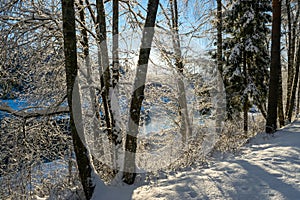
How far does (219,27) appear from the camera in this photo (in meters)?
8.14

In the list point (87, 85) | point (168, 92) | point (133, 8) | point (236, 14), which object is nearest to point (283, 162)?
point (87, 85)

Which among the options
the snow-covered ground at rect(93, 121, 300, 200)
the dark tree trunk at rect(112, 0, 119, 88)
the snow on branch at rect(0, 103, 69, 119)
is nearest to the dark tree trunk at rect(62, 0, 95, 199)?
the snow-covered ground at rect(93, 121, 300, 200)

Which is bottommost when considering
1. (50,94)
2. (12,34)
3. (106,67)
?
(50,94)

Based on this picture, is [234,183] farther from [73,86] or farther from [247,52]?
[247,52]

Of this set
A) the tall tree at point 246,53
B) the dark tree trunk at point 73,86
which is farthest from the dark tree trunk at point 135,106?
the tall tree at point 246,53

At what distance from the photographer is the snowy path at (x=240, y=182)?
2.86 metres

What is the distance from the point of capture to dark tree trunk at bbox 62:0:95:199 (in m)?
3.29

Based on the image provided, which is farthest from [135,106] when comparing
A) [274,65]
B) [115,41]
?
[274,65]

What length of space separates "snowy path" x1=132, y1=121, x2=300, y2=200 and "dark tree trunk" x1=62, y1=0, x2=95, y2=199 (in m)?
0.70

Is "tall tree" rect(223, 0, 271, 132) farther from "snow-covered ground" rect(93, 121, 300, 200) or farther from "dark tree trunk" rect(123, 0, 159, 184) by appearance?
"dark tree trunk" rect(123, 0, 159, 184)

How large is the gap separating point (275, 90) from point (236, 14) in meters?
5.18

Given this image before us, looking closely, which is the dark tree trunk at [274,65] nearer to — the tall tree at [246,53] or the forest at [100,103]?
the forest at [100,103]

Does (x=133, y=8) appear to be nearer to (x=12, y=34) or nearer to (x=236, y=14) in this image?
(x=12, y=34)

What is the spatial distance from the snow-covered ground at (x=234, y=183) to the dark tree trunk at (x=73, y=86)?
272 millimetres
